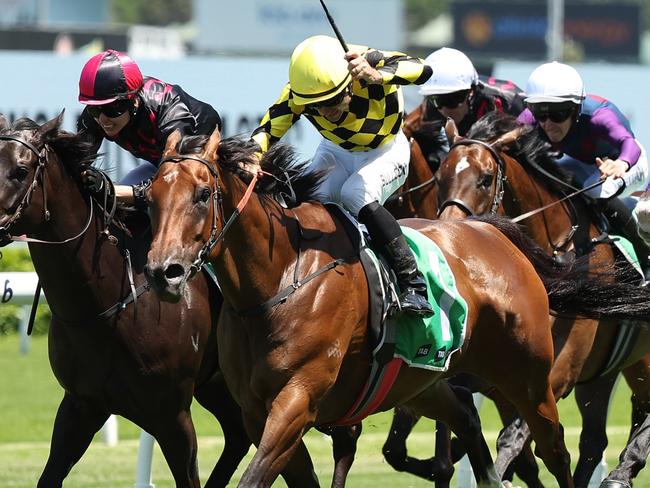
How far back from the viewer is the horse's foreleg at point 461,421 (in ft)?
20.0

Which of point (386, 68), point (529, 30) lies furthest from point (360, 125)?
point (529, 30)

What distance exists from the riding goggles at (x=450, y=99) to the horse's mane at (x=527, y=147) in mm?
423

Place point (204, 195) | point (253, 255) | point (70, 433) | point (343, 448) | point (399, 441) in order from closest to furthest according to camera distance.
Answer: point (204, 195)
point (253, 255)
point (70, 433)
point (343, 448)
point (399, 441)

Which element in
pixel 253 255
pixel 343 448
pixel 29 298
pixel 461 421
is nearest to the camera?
pixel 253 255

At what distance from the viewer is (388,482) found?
7953mm

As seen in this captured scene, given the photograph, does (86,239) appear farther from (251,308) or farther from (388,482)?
(388,482)

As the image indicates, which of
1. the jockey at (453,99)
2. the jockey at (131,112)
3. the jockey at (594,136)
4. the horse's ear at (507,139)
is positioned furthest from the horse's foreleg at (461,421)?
the jockey at (453,99)

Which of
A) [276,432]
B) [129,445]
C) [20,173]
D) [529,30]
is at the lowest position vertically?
[529,30]

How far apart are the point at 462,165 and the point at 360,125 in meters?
1.25

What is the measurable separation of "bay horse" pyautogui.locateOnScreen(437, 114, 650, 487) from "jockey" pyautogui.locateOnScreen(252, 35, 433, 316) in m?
0.92

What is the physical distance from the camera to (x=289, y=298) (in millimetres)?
5035

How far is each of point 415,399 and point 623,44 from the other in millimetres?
40246

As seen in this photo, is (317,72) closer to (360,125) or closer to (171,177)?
(360,125)

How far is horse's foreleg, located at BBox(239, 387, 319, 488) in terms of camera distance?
15.4ft
